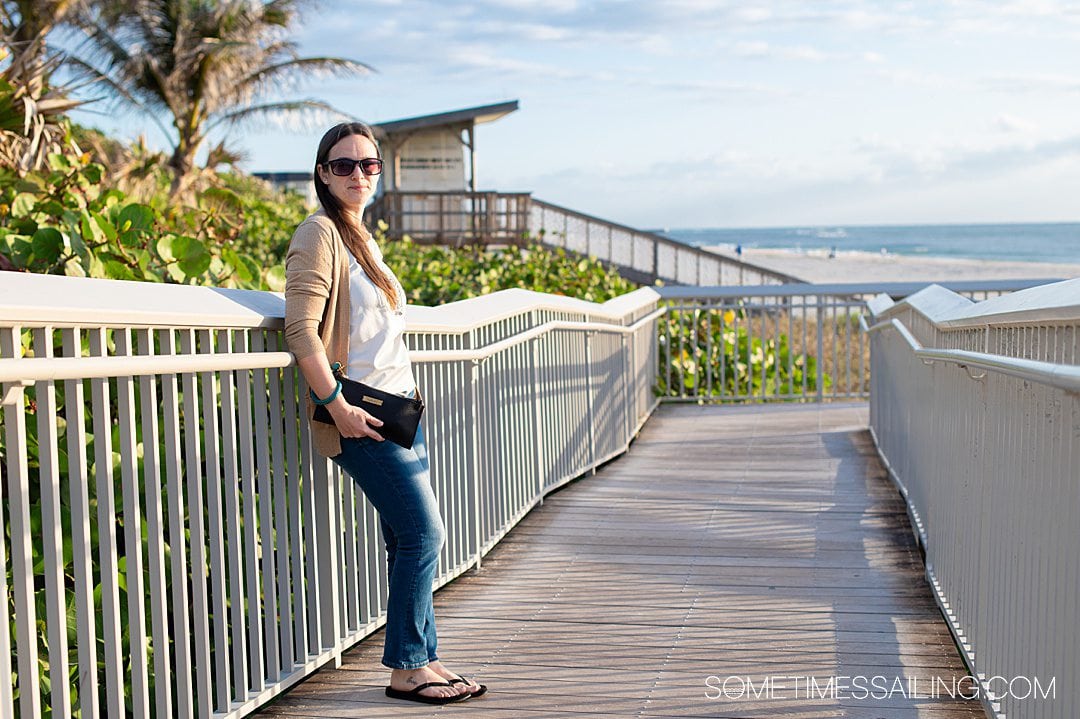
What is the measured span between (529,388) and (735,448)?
3132mm

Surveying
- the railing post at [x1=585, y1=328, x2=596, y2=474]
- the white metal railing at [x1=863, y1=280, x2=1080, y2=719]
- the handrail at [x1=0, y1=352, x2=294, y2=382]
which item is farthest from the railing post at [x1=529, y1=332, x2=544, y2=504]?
the handrail at [x1=0, y1=352, x2=294, y2=382]

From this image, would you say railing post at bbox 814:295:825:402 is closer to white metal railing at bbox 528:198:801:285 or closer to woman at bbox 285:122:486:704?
woman at bbox 285:122:486:704

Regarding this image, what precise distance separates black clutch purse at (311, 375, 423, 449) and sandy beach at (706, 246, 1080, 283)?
5071cm

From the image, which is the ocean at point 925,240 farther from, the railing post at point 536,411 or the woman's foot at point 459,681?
the woman's foot at point 459,681

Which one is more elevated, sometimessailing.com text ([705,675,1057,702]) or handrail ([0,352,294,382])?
handrail ([0,352,294,382])

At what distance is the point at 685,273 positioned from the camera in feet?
90.1

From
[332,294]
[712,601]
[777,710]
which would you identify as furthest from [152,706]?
[712,601]

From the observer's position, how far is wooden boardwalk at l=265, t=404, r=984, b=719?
152 inches

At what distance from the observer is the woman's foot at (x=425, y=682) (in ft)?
12.6

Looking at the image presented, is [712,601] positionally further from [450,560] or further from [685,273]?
[685,273]

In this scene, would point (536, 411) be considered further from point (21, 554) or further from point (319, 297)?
point (21, 554)

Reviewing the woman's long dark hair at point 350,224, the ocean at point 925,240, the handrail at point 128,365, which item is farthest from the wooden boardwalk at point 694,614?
the ocean at point 925,240

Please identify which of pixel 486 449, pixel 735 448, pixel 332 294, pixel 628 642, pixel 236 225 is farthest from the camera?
pixel 735 448

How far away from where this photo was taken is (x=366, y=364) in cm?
358
